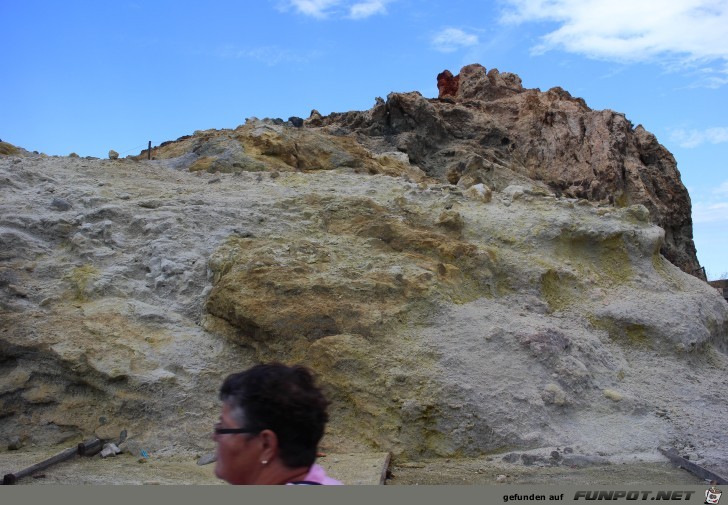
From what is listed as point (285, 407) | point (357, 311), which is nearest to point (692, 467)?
point (357, 311)

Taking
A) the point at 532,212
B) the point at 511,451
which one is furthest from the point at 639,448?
the point at 532,212

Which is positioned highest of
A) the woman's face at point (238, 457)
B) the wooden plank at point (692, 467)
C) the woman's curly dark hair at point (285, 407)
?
the woman's curly dark hair at point (285, 407)

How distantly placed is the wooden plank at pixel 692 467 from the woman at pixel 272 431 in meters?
4.54

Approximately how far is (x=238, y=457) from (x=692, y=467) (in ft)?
16.7

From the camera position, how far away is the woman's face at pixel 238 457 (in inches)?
94.4

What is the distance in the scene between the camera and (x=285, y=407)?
2.40 metres

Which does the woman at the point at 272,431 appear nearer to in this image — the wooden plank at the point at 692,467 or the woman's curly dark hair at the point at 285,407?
the woman's curly dark hair at the point at 285,407

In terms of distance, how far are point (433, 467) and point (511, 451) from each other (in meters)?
0.76

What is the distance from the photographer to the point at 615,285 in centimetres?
959

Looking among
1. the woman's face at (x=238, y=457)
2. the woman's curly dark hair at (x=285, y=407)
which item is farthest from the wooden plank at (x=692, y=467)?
the woman's face at (x=238, y=457)

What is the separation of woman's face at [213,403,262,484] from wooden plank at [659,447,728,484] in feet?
15.2

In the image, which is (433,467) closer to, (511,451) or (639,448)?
(511,451)

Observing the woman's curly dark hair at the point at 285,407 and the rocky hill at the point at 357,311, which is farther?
the rocky hill at the point at 357,311

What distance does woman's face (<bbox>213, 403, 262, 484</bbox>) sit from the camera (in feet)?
7.87
